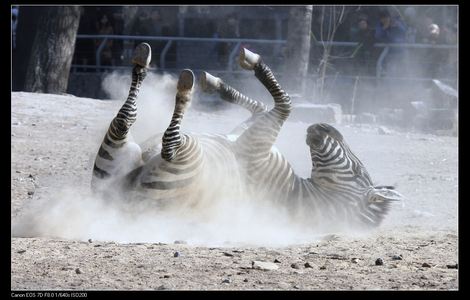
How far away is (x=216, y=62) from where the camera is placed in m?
16.7

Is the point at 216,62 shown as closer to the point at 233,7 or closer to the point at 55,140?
the point at 233,7

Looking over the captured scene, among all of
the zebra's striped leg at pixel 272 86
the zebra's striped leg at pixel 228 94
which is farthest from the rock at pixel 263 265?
the zebra's striped leg at pixel 228 94

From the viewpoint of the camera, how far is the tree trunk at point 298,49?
16000mm

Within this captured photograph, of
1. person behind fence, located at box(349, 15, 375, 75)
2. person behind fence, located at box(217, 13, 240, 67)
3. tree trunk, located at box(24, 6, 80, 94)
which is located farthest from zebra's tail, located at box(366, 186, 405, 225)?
tree trunk, located at box(24, 6, 80, 94)

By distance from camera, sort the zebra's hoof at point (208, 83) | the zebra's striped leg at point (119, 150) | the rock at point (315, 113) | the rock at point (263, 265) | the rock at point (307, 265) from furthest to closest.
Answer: the rock at point (315, 113), the zebra's hoof at point (208, 83), the zebra's striped leg at point (119, 150), the rock at point (307, 265), the rock at point (263, 265)

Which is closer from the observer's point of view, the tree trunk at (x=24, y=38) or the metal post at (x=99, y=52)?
the metal post at (x=99, y=52)

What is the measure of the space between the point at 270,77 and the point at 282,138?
324 cm

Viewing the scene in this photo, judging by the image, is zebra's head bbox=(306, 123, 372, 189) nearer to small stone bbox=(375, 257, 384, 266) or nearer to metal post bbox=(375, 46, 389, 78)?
small stone bbox=(375, 257, 384, 266)

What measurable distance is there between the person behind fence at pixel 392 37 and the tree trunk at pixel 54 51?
5238 millimetres

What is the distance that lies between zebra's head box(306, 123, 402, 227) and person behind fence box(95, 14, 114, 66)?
1017 cm

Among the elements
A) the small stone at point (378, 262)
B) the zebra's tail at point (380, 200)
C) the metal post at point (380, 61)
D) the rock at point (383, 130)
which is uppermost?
the metal post at point (380, 61)

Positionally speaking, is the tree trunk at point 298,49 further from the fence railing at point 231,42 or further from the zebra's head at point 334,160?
the zebra's head at point 334,160
